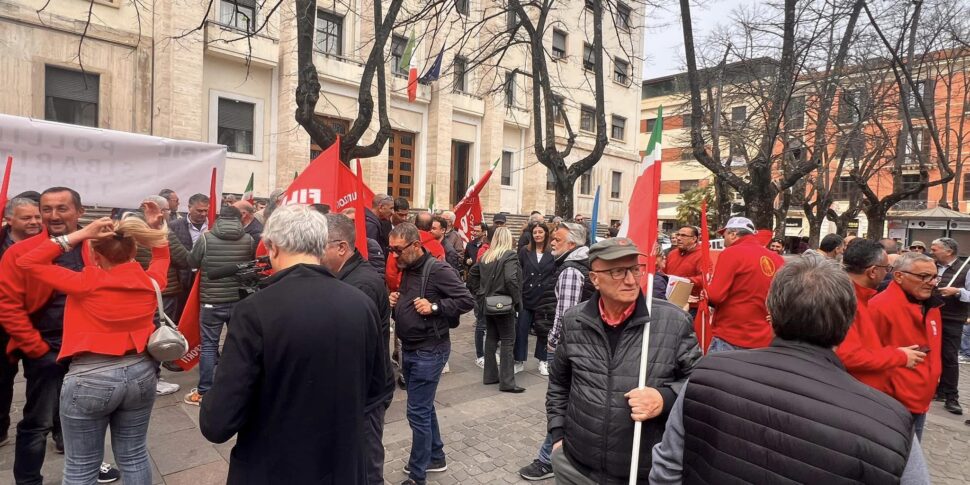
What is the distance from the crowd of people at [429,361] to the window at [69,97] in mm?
14538

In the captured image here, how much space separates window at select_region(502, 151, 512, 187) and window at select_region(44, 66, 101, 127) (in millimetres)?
17304

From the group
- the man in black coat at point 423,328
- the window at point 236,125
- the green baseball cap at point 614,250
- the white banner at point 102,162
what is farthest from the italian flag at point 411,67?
the green baseball cap at point 614,250

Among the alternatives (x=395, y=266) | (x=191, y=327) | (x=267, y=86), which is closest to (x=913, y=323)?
(x=395, y=266)

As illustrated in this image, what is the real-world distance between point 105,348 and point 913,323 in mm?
4684

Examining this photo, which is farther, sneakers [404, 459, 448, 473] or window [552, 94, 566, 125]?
window [552, 94, 566, 125]

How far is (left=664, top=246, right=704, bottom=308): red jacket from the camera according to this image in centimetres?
606

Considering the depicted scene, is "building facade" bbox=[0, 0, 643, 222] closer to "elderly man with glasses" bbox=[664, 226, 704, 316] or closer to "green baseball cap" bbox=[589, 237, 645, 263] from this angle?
"elderly man with glasses" bbox=[664, 226, 704, 316]

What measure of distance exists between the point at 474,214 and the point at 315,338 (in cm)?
852

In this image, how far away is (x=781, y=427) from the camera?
149 centimetres


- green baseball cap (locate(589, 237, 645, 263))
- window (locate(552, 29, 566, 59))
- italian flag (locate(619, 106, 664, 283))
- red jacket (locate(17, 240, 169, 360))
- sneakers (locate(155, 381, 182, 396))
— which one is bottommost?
sneakers (locate(155, 381, 182, 396))

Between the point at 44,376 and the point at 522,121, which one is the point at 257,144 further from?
the point at 44,376

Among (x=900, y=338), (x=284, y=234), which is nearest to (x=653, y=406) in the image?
(x=284, y=234)

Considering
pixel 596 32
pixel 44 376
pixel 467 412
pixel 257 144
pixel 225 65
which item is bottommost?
pixel 467 412

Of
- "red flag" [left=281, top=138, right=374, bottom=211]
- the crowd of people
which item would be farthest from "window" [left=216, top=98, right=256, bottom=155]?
"red flag" [left=281, top=138, right=374, bottom=211]
